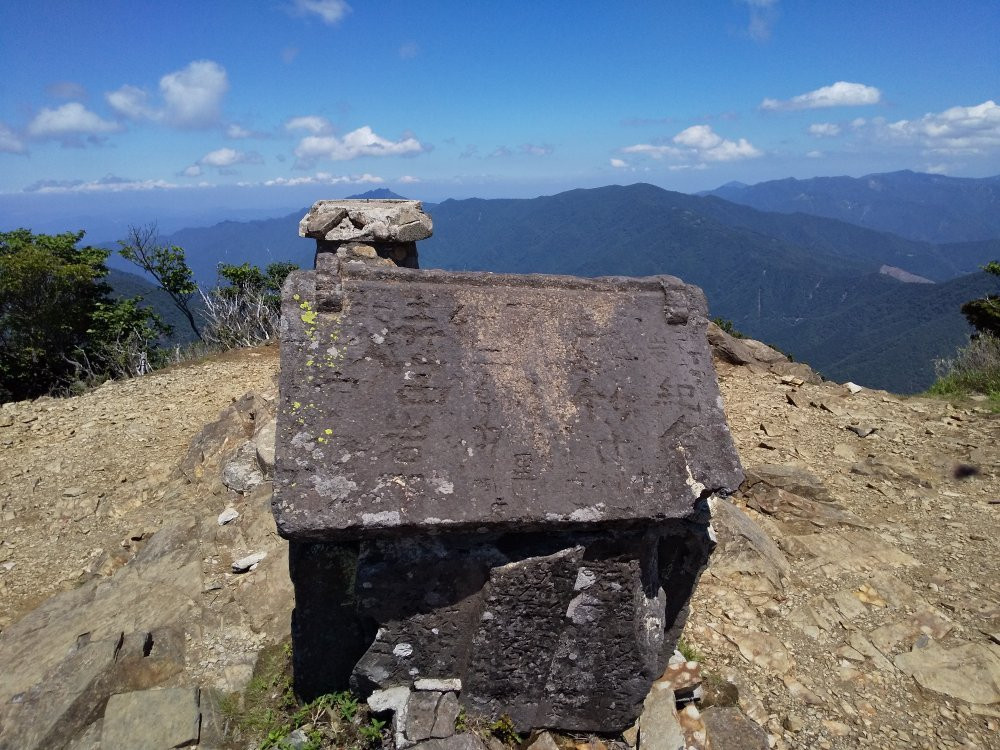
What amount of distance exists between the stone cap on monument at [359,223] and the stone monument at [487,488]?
226 inches

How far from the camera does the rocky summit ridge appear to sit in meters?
→ 3.68

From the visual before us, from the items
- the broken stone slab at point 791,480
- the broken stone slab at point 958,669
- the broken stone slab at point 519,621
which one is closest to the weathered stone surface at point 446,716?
the broken stone slab at point 519,621

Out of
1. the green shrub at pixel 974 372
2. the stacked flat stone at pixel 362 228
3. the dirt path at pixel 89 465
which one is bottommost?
the green shrub at pixel 974 372

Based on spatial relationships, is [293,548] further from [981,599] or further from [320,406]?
[981,599]

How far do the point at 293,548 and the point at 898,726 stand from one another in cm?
425

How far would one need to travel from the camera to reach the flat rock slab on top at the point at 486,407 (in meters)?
2.84

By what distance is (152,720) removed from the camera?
10.8ft

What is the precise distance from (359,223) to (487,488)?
23.5ft

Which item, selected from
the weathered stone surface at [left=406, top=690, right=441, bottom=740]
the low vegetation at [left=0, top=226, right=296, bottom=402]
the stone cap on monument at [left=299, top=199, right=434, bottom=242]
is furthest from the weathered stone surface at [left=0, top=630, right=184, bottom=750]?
the low vegetation at [left=0, top=226, right=296, bottom=402]

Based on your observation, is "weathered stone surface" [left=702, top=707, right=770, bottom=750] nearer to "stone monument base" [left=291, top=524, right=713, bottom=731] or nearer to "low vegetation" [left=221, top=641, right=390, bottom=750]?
"stone monument base" [left=291, top=524, right=713, bottom=731]

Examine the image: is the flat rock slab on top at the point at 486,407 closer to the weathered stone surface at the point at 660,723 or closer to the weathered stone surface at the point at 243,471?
the weathered stone surface at the point at 660,723

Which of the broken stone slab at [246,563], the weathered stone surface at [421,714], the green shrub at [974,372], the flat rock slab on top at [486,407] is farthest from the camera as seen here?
the green shrub at [974,372]

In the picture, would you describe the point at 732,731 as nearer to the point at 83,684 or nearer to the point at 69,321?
the point at 83,684

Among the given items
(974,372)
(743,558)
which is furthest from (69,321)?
(974,372)
